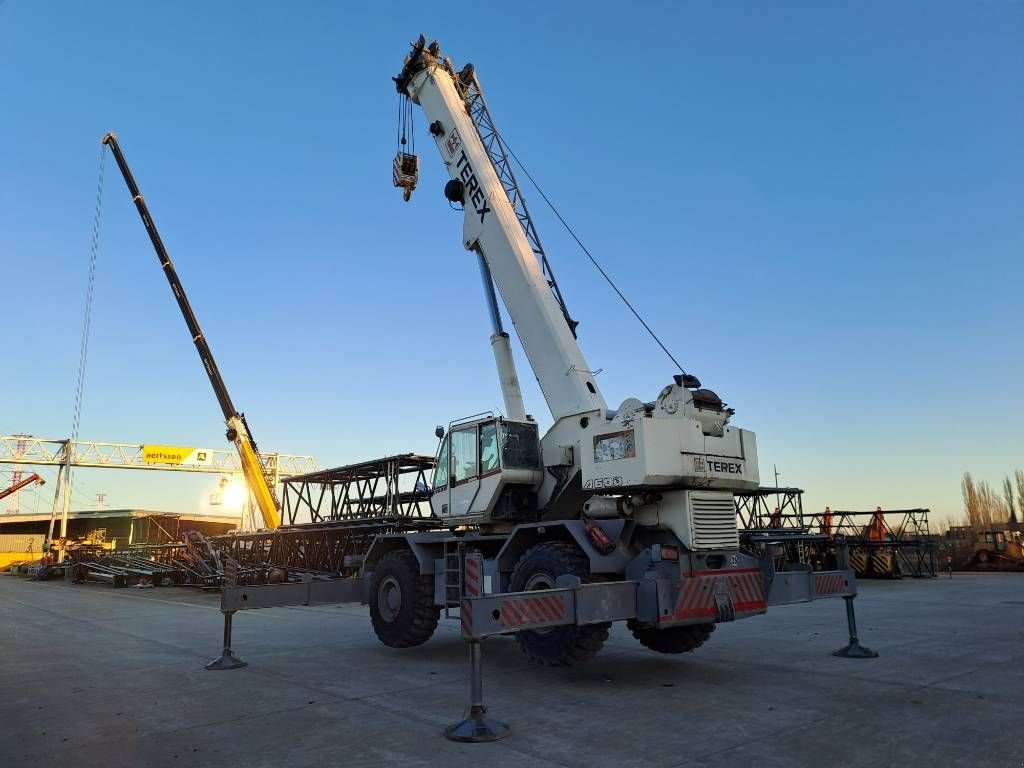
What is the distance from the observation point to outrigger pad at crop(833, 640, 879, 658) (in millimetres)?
8156

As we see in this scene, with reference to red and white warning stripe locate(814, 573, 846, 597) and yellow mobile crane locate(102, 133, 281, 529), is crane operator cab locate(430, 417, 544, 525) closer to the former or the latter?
red and white warning stripe locate(814, 573, 846, 597)

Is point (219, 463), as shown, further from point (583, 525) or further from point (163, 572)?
point (583, 525)

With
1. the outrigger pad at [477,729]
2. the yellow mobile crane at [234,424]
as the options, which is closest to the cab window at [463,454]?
the outrigger pad at [477,729]

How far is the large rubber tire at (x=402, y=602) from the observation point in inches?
360

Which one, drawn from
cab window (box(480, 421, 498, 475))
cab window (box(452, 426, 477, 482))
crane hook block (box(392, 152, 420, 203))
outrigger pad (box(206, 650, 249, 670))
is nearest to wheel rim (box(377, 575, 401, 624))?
cab window (box(452, 426, 477, 482))

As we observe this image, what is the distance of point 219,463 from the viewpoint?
54.9 meters

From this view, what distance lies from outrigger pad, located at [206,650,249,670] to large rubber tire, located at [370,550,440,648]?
186 cm

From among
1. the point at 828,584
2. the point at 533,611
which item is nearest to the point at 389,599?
the point at 533,611

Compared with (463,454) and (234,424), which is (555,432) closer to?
(463,454)

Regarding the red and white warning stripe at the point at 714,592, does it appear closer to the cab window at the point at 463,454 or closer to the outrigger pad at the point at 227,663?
the cab window at the point at 463,454

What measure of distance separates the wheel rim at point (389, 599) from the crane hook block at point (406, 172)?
28.4 ft

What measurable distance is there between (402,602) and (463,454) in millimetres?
2137

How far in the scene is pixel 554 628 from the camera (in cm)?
723

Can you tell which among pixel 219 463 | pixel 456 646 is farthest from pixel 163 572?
pixel 219 463
